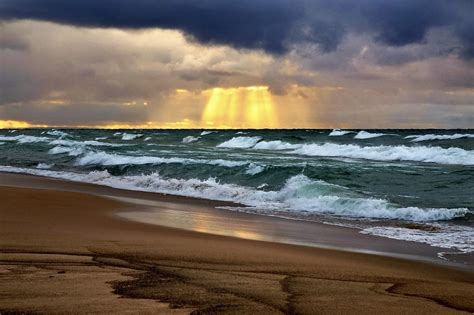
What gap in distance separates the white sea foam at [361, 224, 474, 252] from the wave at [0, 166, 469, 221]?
1.41 metres

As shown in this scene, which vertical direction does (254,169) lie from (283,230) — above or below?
above

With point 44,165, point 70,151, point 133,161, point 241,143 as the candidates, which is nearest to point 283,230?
point 133,161

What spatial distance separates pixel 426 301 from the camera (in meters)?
5.32

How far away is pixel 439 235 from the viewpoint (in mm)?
10719

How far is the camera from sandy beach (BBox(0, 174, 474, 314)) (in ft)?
15.2

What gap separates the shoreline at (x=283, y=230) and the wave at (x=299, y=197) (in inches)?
57.8

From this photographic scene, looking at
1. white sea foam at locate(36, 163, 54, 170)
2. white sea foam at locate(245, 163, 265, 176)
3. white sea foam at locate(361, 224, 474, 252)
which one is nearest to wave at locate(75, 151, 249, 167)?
white sea foam at locate(245, 163, 265, 176)

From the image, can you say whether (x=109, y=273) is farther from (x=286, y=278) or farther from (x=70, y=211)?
(x=70, y=211)

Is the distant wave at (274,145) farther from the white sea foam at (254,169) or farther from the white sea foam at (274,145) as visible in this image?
the white sea foam at (254,169)

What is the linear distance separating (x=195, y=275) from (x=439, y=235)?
658 cm

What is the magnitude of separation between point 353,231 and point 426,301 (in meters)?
5.79

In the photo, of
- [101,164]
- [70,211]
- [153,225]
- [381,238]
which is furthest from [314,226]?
[101,164]

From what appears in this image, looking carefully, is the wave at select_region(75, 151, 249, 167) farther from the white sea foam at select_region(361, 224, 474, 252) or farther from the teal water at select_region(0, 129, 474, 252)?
the white sea foam at select_region(361, 224, 474, 252)

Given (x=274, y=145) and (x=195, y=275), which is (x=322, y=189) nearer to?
(x=195, y=275)
